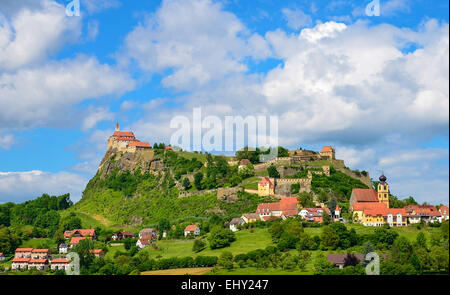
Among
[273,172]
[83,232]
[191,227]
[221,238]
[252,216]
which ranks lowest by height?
[221,238]

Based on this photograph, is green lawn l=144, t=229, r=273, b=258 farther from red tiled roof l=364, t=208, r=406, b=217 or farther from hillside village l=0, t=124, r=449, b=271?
red tiled roof l=364, t=208, r=406, b=217

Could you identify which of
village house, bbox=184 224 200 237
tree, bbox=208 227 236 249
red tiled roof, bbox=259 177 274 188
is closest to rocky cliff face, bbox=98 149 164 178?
red tiled roof, bbox=259 177 274 188

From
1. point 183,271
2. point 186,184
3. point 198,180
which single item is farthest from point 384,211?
point 186,184

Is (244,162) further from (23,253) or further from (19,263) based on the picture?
(19,263)

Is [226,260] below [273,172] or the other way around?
below

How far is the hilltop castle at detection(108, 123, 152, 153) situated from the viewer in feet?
487

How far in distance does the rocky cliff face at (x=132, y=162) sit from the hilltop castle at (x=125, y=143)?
135 centimetres

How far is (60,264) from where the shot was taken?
309ft

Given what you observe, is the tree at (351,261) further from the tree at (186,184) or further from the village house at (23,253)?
the tree at (186,184)

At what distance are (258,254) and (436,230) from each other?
950 inches

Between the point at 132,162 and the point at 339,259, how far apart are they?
77.8m

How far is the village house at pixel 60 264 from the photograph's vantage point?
307 ft
